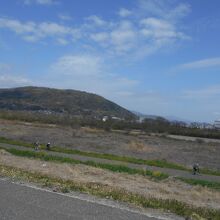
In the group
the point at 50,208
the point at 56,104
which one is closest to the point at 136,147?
the point at 50,208

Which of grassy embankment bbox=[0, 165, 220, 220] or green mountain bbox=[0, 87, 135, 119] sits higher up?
green mountain bbox=[0, 87, 135, 119]

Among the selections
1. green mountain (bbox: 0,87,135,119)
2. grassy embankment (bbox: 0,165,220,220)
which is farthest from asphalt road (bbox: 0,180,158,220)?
green mountain (bbox: 0,87,135,119)

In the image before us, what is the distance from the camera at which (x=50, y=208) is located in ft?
24.8

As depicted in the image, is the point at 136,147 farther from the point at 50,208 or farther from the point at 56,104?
the point at 56,104

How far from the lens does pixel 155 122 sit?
115 metres

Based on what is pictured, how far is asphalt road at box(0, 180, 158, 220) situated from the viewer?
7035mm

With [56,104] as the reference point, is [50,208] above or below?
below

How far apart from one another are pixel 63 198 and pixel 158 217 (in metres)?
1.94

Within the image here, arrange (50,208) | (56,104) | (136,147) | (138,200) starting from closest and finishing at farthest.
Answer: (50,208)
(138,200)
(136,147)
(56,104)

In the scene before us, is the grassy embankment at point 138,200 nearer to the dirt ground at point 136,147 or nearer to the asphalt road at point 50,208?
the asphalt road at point 50,208

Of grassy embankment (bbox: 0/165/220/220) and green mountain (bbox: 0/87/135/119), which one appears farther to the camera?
green mountain (bbox: 0/87/135/119)

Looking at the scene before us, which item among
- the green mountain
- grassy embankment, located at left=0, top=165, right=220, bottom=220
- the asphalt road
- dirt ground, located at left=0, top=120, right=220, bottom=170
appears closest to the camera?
the asphalt road

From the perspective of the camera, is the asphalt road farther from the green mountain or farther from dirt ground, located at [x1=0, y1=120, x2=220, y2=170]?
the green mountain

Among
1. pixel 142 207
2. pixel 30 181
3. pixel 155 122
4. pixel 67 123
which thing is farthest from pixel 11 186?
pixel 155 122
